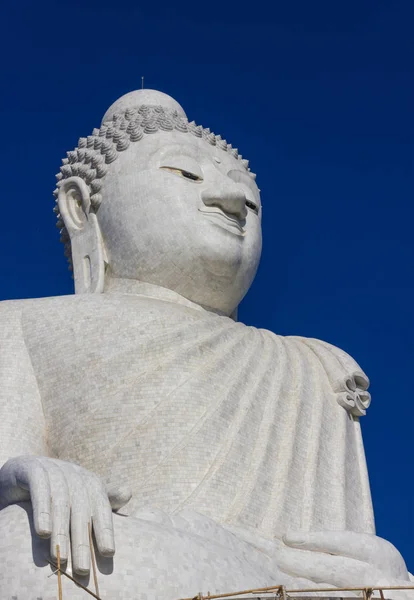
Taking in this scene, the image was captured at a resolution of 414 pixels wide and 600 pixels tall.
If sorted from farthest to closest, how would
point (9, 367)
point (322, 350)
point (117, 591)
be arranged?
1. point (322, 350)
2. point (9, 367)
3. point (117, 591)

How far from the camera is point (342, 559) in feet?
30.7

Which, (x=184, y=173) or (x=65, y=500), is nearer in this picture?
(x=65, y=500)

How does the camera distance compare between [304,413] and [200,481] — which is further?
[304,413]

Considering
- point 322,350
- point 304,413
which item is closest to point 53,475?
point 304,413

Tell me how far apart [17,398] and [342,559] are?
110 inches

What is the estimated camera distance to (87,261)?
11.8 meters

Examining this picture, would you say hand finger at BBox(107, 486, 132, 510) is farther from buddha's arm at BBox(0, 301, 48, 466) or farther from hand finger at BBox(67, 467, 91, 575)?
buddha's arm at BBox(0, 301, 48, 466)

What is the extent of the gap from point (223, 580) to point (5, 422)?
2463mm

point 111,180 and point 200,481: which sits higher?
point 111,180

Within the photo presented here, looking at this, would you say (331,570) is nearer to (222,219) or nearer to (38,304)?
(38,304)

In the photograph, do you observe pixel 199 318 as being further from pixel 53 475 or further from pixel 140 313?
pixel 53 475

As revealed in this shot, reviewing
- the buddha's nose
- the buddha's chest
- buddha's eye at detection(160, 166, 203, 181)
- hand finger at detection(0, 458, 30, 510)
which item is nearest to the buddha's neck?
the buddha's chest

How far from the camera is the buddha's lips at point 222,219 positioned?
11.4 m

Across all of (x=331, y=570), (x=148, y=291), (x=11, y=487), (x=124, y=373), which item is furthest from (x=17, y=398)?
(x=331, y=570)
